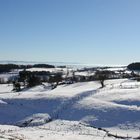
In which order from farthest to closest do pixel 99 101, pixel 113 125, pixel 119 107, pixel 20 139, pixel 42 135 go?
pixel 99 101 < pixel 119 107 < pixel 113 125 < pixel 42 135 < pixel 20 139

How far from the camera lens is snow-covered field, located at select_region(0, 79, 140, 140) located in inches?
1793

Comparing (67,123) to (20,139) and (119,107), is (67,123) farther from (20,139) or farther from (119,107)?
(20,139)

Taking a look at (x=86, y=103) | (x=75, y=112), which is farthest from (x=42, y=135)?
(x=86, y=103)

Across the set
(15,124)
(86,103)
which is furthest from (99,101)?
(15,124)

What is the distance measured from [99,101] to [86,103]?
94.4 inches

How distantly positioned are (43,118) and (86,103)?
9.65m

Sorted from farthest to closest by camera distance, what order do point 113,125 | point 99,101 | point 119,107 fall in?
point 99,101 < point 119,107 < point 113,125

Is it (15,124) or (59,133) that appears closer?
(59,133)

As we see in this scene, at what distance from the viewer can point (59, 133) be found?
149ft

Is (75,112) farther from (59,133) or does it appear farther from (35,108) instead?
(59,133)

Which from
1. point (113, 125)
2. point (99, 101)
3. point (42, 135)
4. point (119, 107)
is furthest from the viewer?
point (99, 101)

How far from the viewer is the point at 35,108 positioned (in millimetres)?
63406

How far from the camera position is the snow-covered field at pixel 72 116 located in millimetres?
45531

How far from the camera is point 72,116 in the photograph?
57.4 meters
